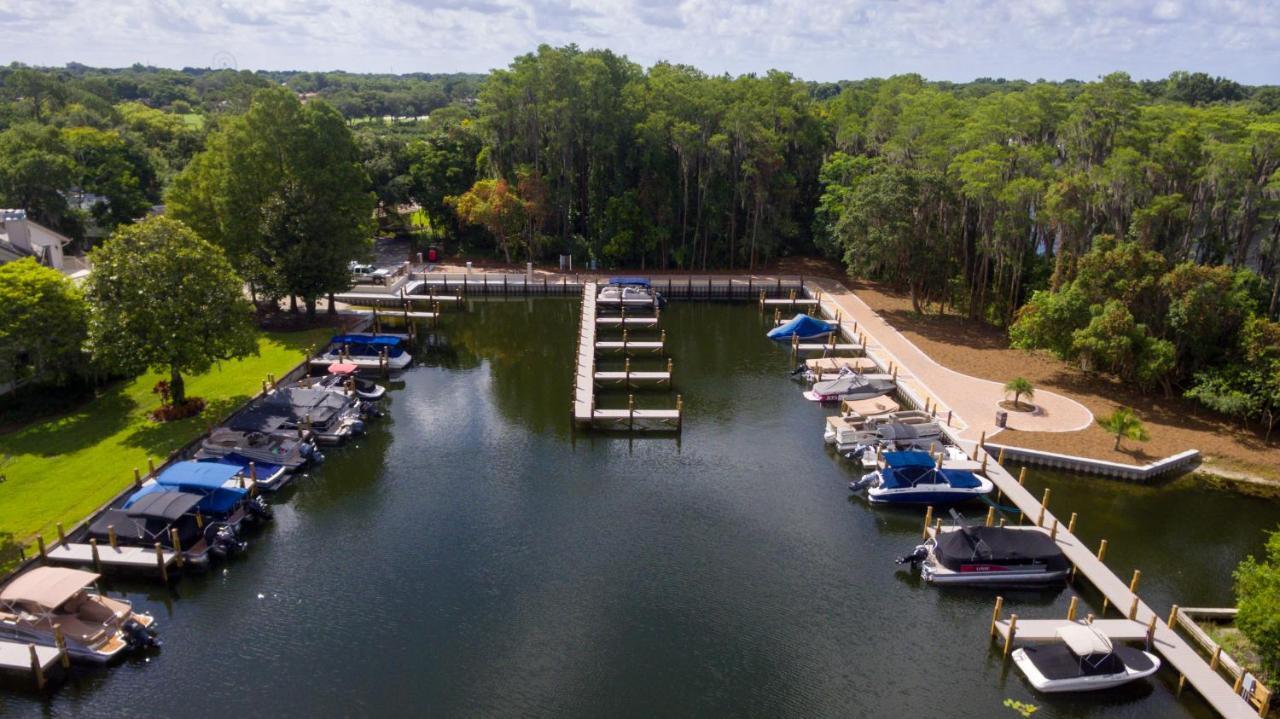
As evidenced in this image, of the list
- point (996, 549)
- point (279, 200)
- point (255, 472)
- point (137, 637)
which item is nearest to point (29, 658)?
point (137, 637)

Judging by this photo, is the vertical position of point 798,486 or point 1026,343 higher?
point 1026,343

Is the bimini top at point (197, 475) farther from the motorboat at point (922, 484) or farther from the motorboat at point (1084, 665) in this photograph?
the motorboat at point (1084, 665)

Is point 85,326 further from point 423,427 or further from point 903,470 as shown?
point 903,470

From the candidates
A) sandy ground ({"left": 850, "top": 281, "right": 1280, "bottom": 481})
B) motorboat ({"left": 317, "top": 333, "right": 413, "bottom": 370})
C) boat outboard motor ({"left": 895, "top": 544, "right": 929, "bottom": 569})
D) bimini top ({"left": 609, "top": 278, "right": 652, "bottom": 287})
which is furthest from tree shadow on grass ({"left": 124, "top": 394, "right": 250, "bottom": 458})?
sandy ground ({"left": 850, "top": 281, "right": 1280, "bottom": 481})

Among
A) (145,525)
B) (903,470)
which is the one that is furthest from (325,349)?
(903,470)

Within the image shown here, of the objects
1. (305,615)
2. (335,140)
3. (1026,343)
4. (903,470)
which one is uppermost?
(335,140)

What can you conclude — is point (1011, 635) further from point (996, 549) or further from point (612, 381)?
point (612, 381)

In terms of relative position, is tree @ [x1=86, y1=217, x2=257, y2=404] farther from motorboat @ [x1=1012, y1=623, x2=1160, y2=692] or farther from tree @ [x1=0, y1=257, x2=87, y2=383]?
motorboat @ [x1=1012, y1=623, x2=1160, y2=692]
